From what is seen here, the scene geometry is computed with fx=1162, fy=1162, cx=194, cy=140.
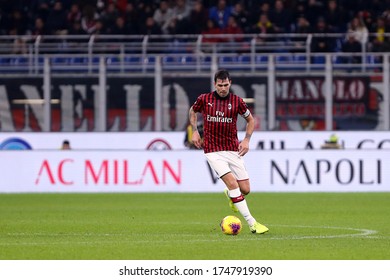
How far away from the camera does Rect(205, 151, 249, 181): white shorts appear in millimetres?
14250

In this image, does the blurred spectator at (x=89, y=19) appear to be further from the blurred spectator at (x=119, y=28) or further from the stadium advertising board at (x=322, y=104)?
the stadium advertising board at (x=322, y=104)

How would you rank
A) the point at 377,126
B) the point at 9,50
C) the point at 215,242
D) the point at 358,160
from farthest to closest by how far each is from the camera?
the point at 9,50 → the point at 377,126 → the point at 358,160 → the point at 215,242

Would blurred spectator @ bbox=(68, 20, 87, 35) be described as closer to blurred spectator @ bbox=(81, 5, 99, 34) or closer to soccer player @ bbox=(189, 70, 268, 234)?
blurred spectator @ bbox=(81, 5, 99, 34)

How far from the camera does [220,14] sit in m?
31.6

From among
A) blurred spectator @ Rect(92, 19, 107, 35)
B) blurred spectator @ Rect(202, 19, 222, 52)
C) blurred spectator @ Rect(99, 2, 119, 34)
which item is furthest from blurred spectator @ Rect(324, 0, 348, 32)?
blurred spectator @ Rect(92, 19, 107, 35)

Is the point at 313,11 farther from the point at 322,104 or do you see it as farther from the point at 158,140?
the point at 158,140

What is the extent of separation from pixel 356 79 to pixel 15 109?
8.56 m

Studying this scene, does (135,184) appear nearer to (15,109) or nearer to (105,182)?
(105,182)

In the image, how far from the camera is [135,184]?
1035 inches

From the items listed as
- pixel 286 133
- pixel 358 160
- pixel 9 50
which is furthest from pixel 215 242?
pixel 9 50

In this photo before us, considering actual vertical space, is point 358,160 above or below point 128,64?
below

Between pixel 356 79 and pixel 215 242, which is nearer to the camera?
pixel 215 242

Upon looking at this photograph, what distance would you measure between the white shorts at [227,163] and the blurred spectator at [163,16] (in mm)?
17442

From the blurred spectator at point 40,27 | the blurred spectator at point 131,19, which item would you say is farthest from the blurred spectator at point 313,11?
the blurred spectator at point 40,27
